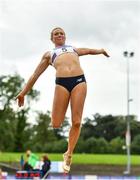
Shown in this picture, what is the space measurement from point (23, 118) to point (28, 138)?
926 centimetres

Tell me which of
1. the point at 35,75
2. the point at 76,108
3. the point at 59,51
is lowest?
the point at 76,108

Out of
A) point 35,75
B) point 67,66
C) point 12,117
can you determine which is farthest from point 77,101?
point 12,117

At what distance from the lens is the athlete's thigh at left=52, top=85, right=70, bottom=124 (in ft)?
24.7

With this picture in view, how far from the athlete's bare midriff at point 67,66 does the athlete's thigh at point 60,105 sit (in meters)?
0.22

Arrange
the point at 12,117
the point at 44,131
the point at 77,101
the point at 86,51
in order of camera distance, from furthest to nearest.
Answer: the point at 44,131 < the point at 12,117 < the point at 86,51 < the point at 77,101

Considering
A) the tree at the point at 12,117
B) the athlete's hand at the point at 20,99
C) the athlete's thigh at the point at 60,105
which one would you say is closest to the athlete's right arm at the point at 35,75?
the athlete's hand at the point at 20,99

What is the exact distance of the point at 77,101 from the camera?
24.6 feet

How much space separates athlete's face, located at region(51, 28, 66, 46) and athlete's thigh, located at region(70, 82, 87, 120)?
0.74 meters

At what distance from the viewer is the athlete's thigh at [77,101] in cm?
750

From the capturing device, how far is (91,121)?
124250 mm

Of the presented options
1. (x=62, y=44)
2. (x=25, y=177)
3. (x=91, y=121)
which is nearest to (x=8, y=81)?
(x=25, y=177)

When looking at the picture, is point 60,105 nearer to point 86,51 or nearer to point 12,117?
point 86,51

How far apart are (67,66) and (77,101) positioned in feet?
1.70

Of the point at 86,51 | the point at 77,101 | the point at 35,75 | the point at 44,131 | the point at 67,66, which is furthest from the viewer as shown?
the point at 44,131
